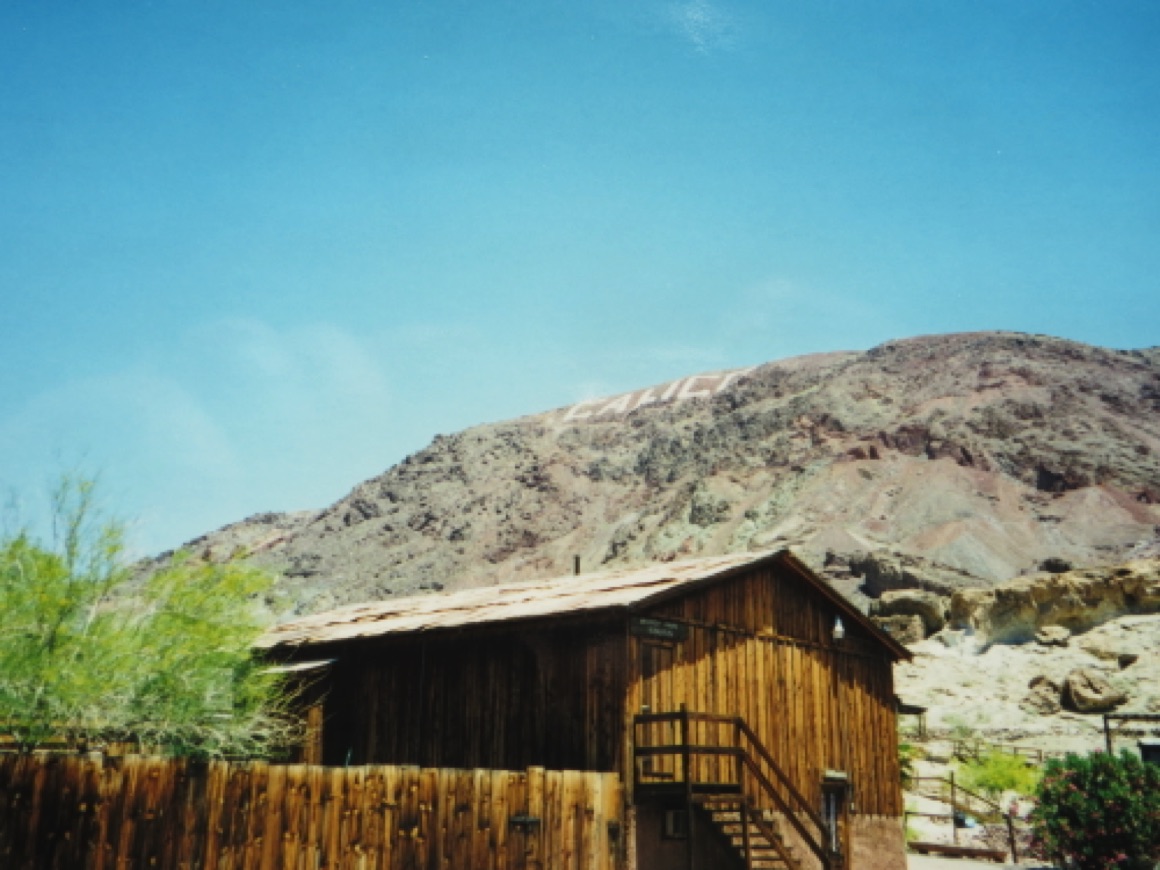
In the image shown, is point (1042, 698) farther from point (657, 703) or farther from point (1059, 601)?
point (657, 703)

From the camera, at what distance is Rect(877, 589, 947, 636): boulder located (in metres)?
56.8

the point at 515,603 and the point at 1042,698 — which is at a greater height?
the point at 515,603

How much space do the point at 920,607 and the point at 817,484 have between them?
3533 cm

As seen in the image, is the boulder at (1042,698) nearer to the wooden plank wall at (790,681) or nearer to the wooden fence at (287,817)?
the wooden plank wall at (790,681)

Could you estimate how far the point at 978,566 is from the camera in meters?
72.9

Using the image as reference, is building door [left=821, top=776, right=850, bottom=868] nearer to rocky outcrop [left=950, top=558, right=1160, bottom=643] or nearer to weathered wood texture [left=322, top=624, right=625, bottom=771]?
weathered wood texture [left=322, top=624, right=625, bottom=771]

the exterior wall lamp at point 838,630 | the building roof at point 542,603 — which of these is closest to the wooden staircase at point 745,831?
the building roof at point 542,603

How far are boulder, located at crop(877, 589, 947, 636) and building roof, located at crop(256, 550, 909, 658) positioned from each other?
37625mm

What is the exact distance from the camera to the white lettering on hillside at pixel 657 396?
147375mm

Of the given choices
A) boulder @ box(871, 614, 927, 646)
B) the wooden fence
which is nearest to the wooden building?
the wooden fence

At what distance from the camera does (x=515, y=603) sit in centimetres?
1873

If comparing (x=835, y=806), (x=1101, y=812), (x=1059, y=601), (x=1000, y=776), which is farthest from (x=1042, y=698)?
(x=835, y=806)

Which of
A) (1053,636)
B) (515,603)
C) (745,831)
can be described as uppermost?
(1053,636)

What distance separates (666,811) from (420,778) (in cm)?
639
